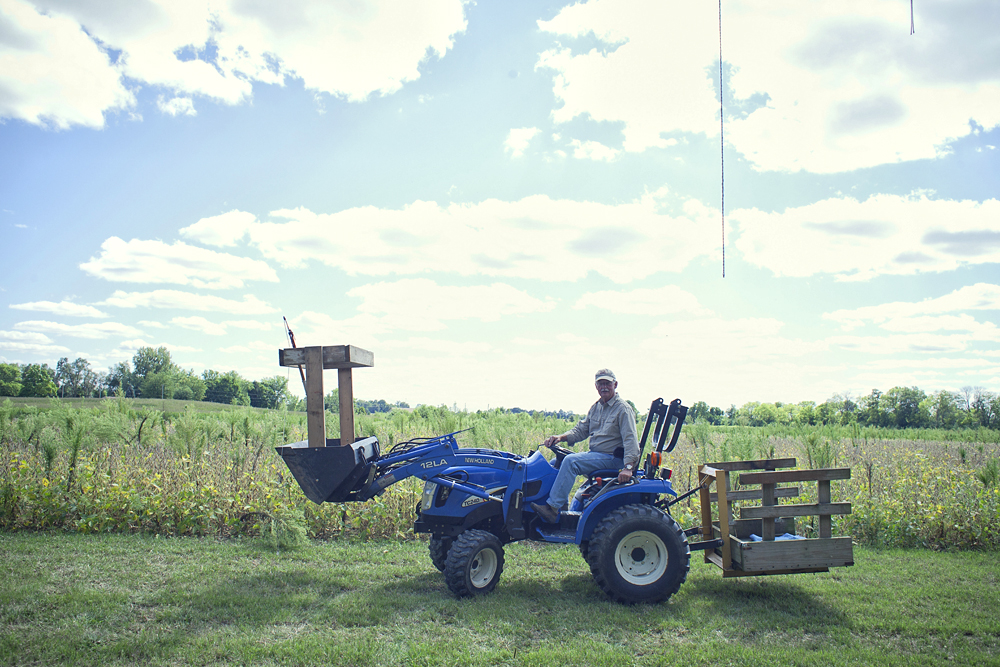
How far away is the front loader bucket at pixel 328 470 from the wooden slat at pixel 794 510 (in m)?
3.79

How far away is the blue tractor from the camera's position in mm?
5988

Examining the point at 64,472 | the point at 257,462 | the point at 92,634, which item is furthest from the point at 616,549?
→ the point at 64,472

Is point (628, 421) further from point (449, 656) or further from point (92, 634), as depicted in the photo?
point (92, 634)

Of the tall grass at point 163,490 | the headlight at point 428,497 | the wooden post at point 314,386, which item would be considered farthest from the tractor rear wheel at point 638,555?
the tall grass at point 163,490

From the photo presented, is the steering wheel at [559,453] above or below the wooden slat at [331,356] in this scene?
below

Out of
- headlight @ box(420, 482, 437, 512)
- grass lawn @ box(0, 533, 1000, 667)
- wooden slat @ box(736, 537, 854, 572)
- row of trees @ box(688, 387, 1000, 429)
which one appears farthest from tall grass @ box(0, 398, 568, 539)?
row of trees @ box(688, 387, 1000, 429)

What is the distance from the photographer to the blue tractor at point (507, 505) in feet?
19.6

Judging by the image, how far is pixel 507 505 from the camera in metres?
6.47

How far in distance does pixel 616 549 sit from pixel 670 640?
1.00 m

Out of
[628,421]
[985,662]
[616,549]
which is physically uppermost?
[628,421]

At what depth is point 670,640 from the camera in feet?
16.9

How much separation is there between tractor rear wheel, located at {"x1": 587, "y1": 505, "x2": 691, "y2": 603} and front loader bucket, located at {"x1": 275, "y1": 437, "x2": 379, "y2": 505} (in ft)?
7.70

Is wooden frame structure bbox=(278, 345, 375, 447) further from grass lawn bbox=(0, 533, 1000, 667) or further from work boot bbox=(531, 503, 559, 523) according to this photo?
work boot bbox=(531, 503, 559, 523)

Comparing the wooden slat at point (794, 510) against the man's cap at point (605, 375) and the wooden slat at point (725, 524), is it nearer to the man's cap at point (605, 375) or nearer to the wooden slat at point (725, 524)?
the wooden slat at point (725, 524)
